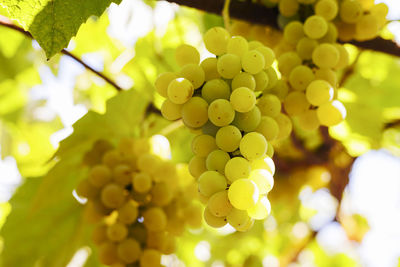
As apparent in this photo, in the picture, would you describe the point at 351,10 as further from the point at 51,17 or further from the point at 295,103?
the point at 51,17

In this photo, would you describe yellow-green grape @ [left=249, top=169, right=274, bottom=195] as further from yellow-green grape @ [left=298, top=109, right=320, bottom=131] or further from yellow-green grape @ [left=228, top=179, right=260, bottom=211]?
yellow-green grape @ [left=298, top=109, right=320, bottom=131]

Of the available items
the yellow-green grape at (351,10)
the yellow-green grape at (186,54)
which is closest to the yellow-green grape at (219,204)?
the yellow-green grape at (186,54)

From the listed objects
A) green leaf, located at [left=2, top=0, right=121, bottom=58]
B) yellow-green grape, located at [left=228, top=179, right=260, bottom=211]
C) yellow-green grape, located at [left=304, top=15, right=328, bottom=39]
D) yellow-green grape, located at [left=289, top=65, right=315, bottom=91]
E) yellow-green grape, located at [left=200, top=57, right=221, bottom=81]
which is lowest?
yellow-green grape, located at [left=289, top=65, right=315, bottom=91]

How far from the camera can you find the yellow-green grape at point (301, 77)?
69 cm

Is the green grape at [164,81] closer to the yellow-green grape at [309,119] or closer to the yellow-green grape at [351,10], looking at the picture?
the yellow-green grape at [309,119]

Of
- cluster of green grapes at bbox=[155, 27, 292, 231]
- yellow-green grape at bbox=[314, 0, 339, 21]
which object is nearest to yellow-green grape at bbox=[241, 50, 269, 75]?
cluster of green grapes at bbox=[155, 27, 292, 231]

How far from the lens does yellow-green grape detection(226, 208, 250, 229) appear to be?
504 mm

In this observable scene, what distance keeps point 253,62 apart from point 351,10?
315 millimetres

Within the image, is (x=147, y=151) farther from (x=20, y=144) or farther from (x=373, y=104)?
(x=373, y=104)

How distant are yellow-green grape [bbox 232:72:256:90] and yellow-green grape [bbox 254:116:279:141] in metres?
0.05

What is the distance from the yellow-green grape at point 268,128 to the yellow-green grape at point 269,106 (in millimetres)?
23

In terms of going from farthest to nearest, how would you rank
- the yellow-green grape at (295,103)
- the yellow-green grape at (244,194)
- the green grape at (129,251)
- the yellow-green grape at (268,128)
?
the green grape at (129,251) → the yellow-green grape at (295,103) → the yellow-green grape at (268,128) → the yellow-green grape at (244,194)

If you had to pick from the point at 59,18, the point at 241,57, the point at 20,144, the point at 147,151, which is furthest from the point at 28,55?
the point at 241,57

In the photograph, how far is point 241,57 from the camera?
595mm
